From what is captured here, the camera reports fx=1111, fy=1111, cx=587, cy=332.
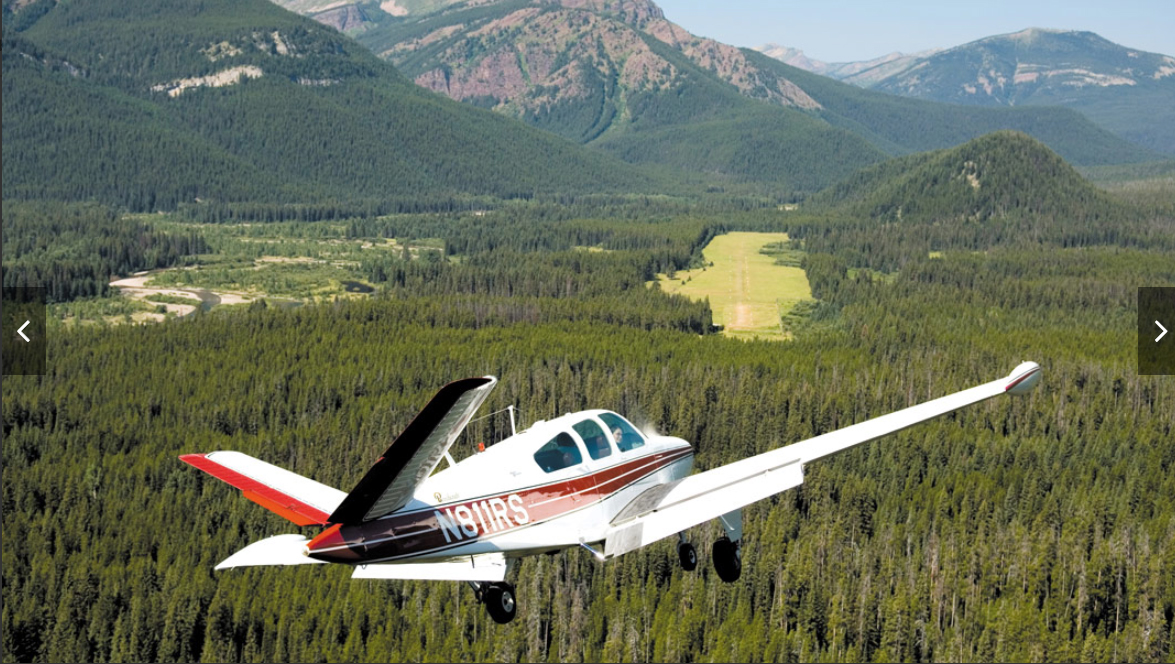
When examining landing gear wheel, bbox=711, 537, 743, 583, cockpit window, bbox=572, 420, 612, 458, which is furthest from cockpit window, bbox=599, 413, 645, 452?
landing gear wheel, bbox=711, 537, 743, 583

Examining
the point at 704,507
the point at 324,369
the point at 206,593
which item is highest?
the point at 704,507

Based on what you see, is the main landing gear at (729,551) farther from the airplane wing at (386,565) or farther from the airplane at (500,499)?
the airplane wing at (386,565)

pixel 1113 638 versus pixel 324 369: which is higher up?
pixel 324 369

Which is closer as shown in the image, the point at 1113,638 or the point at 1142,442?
the point at 1113,638

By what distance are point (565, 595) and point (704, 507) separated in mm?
81492

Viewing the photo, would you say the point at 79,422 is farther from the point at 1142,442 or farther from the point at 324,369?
the point at 1142,442

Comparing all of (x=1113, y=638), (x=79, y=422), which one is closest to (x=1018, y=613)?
(x=1113, y=638)

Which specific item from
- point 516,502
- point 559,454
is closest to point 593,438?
point 559,454

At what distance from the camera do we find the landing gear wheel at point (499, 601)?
42.8 m

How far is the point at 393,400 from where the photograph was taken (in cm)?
18175

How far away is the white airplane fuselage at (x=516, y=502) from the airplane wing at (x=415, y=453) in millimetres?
1461

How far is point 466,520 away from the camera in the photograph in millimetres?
43625

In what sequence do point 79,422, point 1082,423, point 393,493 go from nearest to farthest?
point 393,493, point 79,422, point 1082,423

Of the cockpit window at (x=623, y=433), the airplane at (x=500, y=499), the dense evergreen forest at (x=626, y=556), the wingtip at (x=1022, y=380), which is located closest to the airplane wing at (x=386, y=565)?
the airplane at (x=500, y=499)
